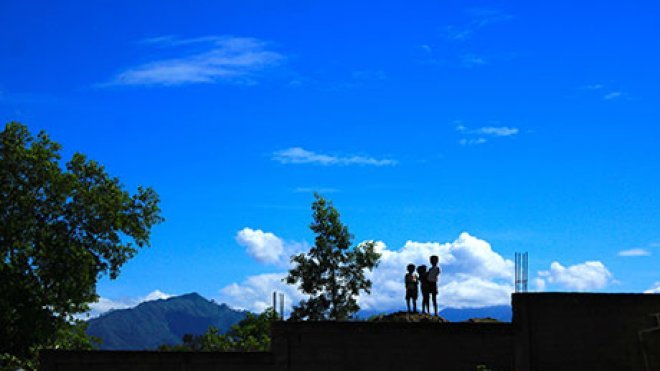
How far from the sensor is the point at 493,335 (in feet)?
72.6

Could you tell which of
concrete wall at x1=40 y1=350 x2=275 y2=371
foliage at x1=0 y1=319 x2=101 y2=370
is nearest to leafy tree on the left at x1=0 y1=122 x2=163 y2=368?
foliage at x1=0 y1=319 x2=101 y2=370

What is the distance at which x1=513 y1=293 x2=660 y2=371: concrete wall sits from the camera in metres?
22.0

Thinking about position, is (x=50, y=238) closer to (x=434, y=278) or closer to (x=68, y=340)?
(x=68, y=340)

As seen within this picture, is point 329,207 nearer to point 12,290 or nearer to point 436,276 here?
point 12,290

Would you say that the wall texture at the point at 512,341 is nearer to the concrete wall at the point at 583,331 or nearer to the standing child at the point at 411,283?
the concrete wall at the point at 583,331

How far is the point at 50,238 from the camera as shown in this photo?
42000 millimetres

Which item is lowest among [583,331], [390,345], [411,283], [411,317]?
[390,345]

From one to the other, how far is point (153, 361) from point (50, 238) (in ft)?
67.9

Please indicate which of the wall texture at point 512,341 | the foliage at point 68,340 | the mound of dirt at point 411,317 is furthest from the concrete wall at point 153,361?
the foliage at point 68,340

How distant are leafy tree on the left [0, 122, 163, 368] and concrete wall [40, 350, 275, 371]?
18.1 metres

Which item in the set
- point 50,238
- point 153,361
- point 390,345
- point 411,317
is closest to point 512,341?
point 390,345

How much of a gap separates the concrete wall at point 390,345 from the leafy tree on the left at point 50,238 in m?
21.9

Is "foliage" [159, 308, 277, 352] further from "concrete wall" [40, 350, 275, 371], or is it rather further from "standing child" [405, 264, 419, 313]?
"concrete wall" [40, 350, 275, 371]

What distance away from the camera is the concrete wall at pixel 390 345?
22.1 meters
